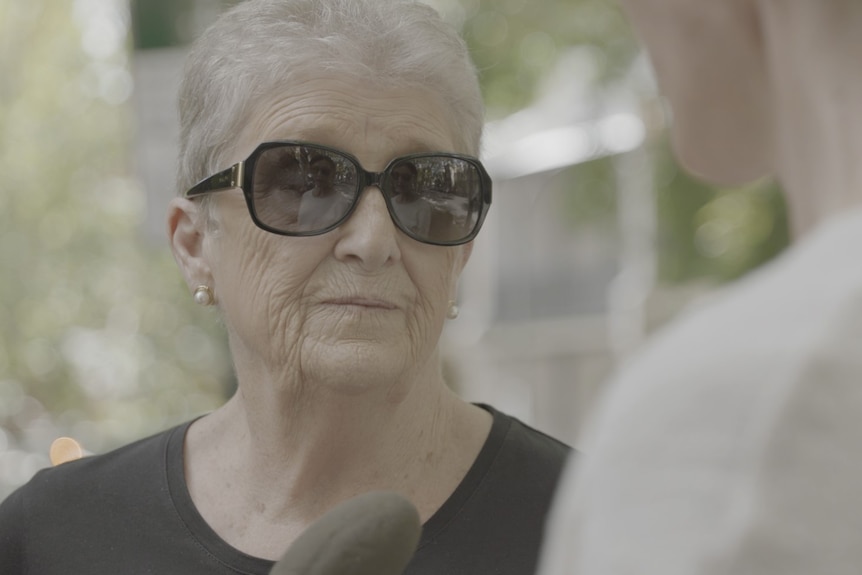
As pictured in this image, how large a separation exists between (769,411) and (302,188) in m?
1.70

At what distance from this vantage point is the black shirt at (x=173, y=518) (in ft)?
7.85

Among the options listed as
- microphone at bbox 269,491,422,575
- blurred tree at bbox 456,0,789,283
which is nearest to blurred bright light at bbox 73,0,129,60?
blurred tree at bbox 456,0,789,283

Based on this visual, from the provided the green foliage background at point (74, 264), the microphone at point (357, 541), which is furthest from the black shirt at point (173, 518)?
the green foliage background at point (74, 264)

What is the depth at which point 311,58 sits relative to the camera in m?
2.52

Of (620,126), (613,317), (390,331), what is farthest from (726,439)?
(613,317)

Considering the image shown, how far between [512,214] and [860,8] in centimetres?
1954

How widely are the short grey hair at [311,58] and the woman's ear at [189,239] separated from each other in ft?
0.23

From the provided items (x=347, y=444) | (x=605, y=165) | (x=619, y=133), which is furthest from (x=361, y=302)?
(x=619, y=133)

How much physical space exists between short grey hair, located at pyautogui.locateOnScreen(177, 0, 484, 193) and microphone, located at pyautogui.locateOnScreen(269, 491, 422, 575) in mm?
1263

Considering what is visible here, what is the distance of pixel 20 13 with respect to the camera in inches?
642

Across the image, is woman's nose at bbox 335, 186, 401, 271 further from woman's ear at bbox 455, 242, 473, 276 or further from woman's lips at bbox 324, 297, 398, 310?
woman's ear at bbox 455, 242, 473, 276

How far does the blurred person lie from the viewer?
87cm

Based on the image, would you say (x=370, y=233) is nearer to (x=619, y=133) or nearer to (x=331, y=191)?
(x=331, y=191)

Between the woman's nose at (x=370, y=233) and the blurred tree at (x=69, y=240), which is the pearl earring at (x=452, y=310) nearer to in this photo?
the woman's nose at (x=370, y=233)
